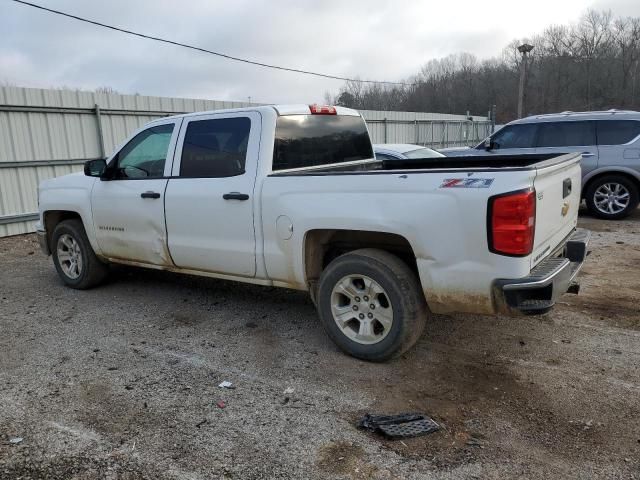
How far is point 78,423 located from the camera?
3268 mm

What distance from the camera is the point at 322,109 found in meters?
4.98

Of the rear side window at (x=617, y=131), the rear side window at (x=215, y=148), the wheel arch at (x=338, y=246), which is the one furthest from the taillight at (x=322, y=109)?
the rear side window at (x=617, y=131)

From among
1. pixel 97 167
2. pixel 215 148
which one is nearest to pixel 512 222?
pixel 215 148

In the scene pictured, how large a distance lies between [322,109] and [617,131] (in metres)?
7.36

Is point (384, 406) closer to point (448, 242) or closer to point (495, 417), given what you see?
point (495, 417)

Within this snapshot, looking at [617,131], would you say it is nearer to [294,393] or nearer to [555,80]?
[294,393]

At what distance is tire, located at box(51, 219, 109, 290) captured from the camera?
596cm

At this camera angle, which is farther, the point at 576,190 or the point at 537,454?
the point at 576,190

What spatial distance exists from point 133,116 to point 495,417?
10.6 metres

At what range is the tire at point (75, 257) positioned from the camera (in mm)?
5965

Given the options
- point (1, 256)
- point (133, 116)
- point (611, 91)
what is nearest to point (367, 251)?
point (1, 256)

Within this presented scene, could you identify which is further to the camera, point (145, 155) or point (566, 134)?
point (566, 134)

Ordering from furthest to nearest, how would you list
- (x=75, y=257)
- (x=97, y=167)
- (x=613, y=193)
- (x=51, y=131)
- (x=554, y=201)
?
1. (x=51, y=131)
2. (x=613, y=193)
3. (x=75, y=257)
4. (x=97, y=167)
5. (x=554, y=201)

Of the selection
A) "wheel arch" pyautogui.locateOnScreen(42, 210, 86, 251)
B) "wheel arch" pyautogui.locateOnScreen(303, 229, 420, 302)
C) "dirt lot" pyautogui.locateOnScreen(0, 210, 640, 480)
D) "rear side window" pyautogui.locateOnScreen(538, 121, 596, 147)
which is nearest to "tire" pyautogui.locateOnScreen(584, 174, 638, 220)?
"rear side window" pyautogui.locateOnScreen(538, 121, 596, 147)
